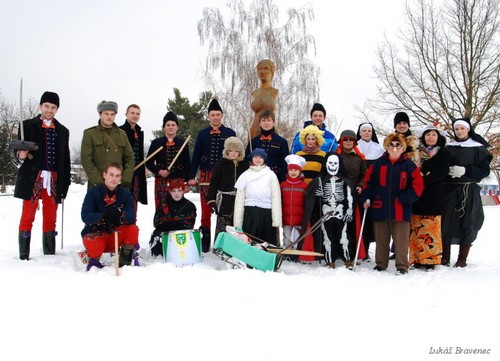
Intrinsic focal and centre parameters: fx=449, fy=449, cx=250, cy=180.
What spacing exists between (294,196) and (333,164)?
554 mm

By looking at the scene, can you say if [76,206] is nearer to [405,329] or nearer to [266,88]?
[266,88]

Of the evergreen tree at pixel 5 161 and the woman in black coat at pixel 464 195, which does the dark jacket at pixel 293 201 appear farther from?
the evergreen tree at pixel 5 161

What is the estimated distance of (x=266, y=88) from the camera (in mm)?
6414

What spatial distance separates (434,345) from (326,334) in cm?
62

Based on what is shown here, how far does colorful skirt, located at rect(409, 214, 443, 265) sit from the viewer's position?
475 cm

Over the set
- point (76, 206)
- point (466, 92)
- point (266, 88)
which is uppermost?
point (466, 92)

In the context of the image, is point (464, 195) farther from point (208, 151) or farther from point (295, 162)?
point (208, 151)

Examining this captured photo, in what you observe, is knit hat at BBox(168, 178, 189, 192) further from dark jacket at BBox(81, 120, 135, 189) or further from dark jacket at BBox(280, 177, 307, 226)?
dark jacket at BBox(280, 177, 307, 226)

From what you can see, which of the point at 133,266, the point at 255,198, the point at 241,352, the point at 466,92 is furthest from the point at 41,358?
the point at 466,92

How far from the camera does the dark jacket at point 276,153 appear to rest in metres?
5.47

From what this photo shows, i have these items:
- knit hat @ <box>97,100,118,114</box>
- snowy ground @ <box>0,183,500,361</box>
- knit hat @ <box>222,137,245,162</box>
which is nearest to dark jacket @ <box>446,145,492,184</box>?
snowy ground @ <box>0,183,500,361</box>

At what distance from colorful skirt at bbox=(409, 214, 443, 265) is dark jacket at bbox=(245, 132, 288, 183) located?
1607 mm

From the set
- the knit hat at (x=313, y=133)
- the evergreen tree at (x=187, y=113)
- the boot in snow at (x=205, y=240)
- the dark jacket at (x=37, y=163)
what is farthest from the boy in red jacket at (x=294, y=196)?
the evergreen tree at (x=187, y=113)

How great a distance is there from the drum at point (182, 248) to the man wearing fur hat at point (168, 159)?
3.36 feet
